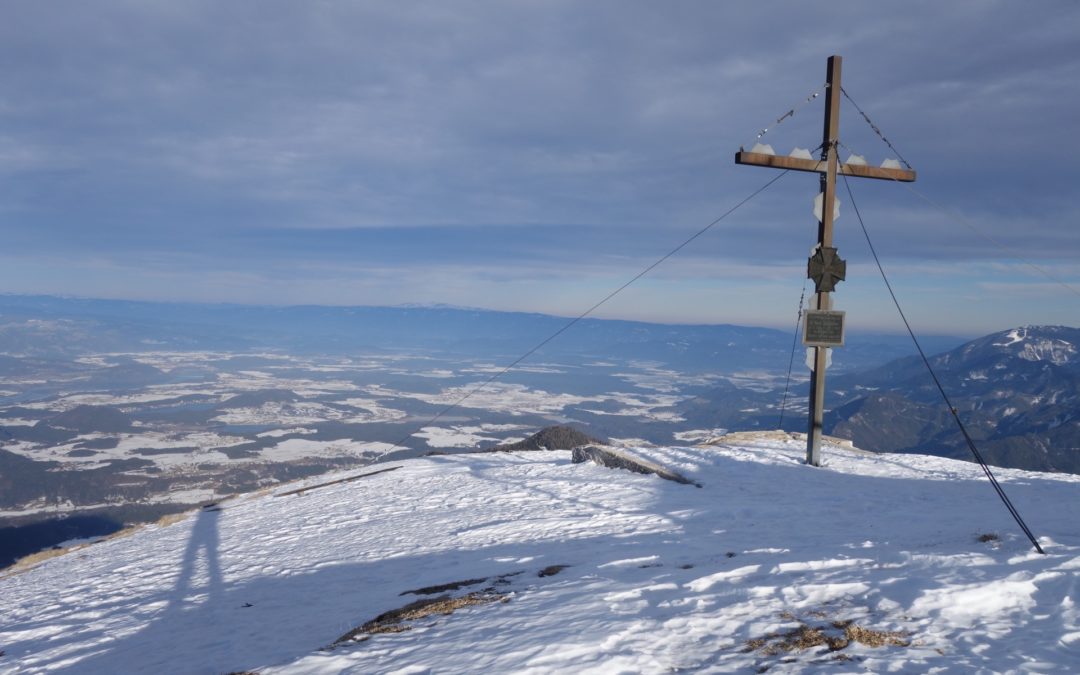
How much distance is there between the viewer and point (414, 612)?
7305 mm

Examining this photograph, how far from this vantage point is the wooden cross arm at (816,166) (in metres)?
14.8

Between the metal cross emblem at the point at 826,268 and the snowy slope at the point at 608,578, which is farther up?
the metal cross emblem at the point at 826,268

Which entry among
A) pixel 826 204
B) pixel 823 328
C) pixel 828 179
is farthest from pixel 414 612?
pixel 828 179

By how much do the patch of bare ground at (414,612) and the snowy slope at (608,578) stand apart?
15 centimetres

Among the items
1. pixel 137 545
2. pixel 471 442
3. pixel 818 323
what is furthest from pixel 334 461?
pixel 818 323

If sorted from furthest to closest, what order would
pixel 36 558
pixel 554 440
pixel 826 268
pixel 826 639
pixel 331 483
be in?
pixel 554 440, pixel 331 483, pixel 36 558, pixel 826 268, pixel 826 639

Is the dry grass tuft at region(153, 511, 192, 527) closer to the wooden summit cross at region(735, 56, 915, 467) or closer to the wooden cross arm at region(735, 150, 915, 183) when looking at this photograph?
the wooden summit cross at region(735, 56, 915, 467)

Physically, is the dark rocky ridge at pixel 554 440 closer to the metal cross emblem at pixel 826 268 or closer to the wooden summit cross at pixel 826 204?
the wooden summit cross at pixel 826 204

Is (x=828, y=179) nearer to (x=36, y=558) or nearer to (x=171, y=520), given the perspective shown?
(x=171, y=520)

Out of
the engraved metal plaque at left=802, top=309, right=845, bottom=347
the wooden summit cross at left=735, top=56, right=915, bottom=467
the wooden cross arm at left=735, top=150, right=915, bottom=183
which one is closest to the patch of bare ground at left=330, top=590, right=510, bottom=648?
the wooden summit cross at left=735, top=56, right=915, bottom=467

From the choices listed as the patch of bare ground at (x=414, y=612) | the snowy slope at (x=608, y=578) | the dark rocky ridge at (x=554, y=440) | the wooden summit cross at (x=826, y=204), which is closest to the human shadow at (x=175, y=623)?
the snowy slope at (x=608, y=578)

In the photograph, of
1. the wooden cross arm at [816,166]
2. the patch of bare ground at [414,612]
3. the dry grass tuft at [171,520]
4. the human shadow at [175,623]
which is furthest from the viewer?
the dry grass tuft at [171,520]

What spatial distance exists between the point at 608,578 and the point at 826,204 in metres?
12.2

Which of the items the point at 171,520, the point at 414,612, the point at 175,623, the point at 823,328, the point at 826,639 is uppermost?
the point at 823,328
